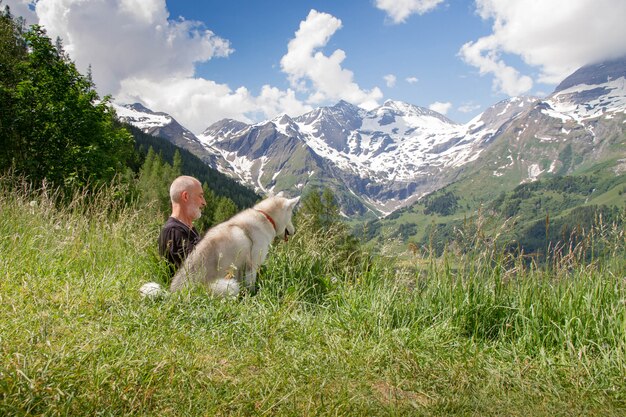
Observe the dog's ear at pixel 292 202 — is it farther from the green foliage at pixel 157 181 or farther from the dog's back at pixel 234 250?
the green foliage at pixel 157 181

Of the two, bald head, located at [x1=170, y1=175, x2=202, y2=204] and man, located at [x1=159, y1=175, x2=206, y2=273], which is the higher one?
bald head, located at [x1=170, y1=175, x2=202, y2=204]

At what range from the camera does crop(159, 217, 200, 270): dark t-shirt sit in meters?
6.00

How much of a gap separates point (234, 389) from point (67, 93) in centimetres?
2772

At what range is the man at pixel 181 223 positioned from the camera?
6.03 m

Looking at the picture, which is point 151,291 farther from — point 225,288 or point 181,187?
point 181,187

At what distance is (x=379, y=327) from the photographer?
15.4 feet

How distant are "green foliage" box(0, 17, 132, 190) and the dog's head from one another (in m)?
19.6

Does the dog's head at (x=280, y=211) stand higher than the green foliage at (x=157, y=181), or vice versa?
the dog's head at (x=280, y=211)

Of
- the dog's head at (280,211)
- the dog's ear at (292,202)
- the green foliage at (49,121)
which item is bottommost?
the dog's head at (280,211)

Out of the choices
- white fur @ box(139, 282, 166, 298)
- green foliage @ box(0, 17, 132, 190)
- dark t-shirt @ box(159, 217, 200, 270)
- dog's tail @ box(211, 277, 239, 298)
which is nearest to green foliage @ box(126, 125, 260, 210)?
green foliage @ box(0, 17, 132, 190)

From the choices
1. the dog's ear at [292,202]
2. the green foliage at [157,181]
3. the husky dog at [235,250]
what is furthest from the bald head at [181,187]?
the green foliage at [157,181]

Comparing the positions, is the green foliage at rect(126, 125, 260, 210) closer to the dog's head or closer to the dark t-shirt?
the dog's head

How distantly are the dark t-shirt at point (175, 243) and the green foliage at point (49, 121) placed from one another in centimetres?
1919

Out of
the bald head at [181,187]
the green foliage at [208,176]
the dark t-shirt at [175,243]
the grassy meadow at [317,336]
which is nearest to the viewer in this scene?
the grassy meadow at [317,336]
